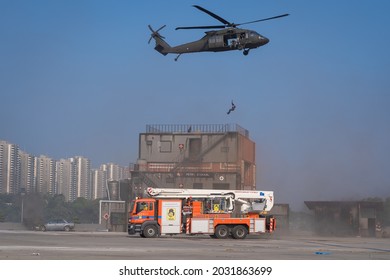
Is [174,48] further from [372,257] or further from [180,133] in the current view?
[180,133]

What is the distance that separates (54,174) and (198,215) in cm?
13037

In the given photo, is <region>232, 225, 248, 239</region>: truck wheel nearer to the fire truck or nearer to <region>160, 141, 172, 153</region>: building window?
the fire truck

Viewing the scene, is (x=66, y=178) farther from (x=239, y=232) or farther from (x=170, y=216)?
(x=239, y=232)

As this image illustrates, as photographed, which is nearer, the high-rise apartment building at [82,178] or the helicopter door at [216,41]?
the helicopter door at [216,41]

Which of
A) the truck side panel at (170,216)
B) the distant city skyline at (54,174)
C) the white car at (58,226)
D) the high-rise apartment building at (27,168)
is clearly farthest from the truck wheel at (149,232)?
the high-rise apartment building at (27,168)

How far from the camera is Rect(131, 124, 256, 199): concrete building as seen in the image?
7175cm

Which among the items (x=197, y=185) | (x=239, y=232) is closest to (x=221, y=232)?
(x=239, y=232)

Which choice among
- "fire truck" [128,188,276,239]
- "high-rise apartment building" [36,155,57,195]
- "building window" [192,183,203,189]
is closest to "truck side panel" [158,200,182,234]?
"fire truck" [128,188,276,239]

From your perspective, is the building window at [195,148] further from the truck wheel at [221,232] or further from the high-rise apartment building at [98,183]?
the high-rise apartment building at [98,183]

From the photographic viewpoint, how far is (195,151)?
7425 cm

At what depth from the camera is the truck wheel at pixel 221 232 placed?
41125mm

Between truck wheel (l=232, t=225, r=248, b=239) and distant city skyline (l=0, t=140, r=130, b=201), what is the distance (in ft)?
293

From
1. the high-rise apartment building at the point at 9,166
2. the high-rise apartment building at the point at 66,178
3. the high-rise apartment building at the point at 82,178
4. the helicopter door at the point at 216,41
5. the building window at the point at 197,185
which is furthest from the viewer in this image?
the high-rise apartment building at the point at 82,178
